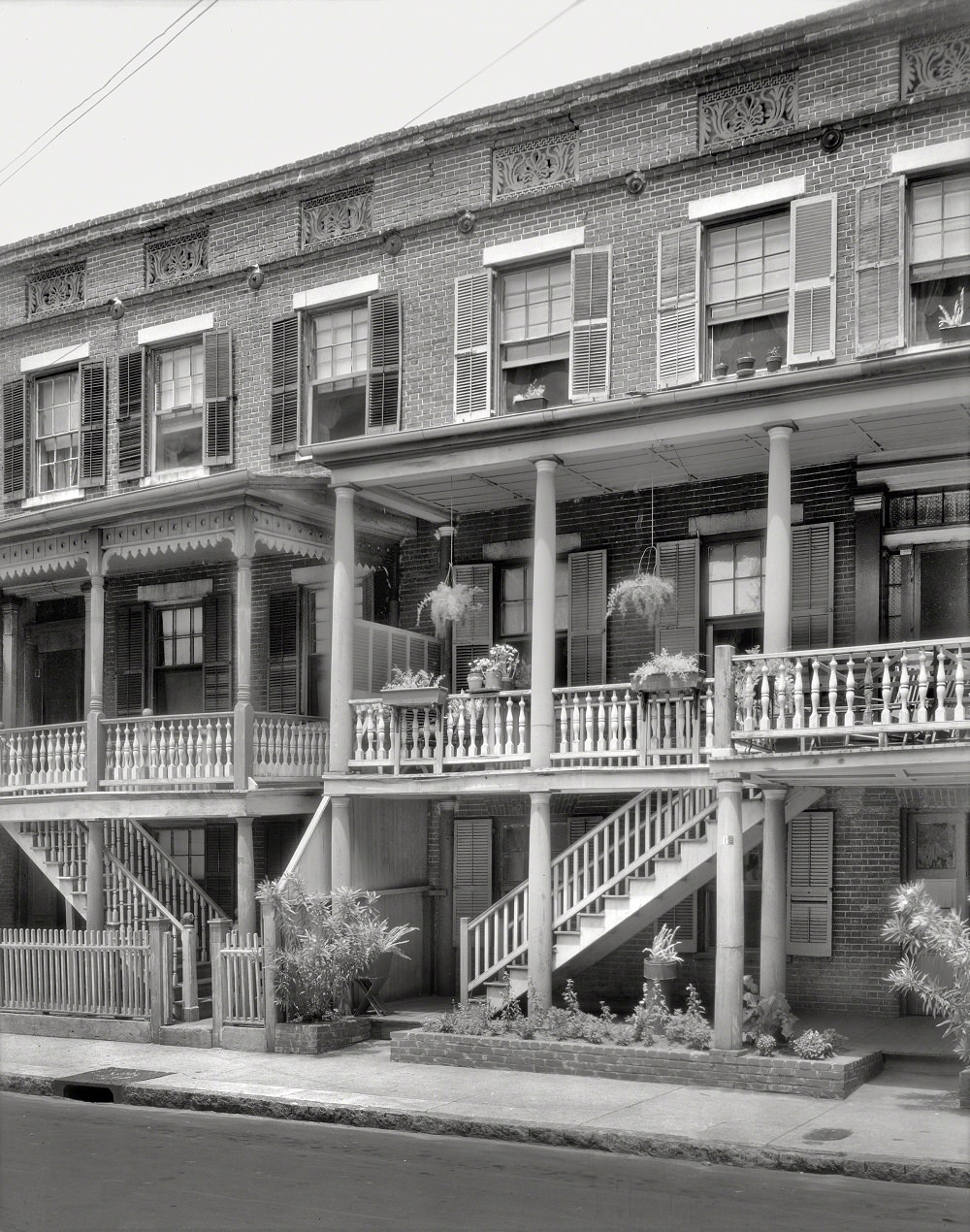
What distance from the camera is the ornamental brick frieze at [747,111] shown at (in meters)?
16.6

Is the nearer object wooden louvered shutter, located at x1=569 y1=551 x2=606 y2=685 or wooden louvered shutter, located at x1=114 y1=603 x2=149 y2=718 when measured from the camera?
wooden louvered shutter, located at x1=569 y1=551 x2=606 y2=685

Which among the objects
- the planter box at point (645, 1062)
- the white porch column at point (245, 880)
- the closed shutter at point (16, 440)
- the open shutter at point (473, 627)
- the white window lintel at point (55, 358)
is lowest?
the planter box at point (645, 1062)

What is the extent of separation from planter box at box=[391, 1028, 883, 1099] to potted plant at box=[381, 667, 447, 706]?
135 inches

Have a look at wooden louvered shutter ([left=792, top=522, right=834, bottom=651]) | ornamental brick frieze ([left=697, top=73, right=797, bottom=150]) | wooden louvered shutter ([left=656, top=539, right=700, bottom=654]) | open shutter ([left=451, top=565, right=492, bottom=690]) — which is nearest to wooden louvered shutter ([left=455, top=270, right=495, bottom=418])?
open shutter ([left=451, top=565, right=492, bottom=690])

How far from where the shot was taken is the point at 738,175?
659 inches

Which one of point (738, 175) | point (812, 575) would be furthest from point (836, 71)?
point (812, 575)

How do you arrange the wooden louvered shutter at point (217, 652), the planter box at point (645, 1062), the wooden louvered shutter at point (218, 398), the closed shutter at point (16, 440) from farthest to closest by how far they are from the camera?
1. the closed shutter at point (16, 440)
2. the wooden louvered shutter at point (218, 398)
3. the wooden louvered shutter at point (217, 652)
4. the planter box at point (645, 1062)

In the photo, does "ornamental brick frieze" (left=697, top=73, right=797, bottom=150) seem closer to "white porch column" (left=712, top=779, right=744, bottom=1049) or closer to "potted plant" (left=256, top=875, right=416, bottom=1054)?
"white porch column" (left=712, top=779, right=744, bottom=1049)

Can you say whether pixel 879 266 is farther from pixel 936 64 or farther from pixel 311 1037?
pixel 311 1037

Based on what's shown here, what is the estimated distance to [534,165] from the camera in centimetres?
1834

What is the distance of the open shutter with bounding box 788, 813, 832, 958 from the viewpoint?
50.9ft

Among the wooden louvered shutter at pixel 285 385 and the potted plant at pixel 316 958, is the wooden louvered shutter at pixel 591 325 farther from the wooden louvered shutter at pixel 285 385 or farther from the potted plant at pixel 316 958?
the potted plant at pixel 316 958

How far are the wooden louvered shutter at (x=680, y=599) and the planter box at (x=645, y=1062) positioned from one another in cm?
486

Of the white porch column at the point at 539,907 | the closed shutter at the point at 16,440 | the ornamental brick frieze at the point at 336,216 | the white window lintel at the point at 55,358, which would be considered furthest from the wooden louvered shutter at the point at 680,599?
the closed shutter at the point at 16,440
